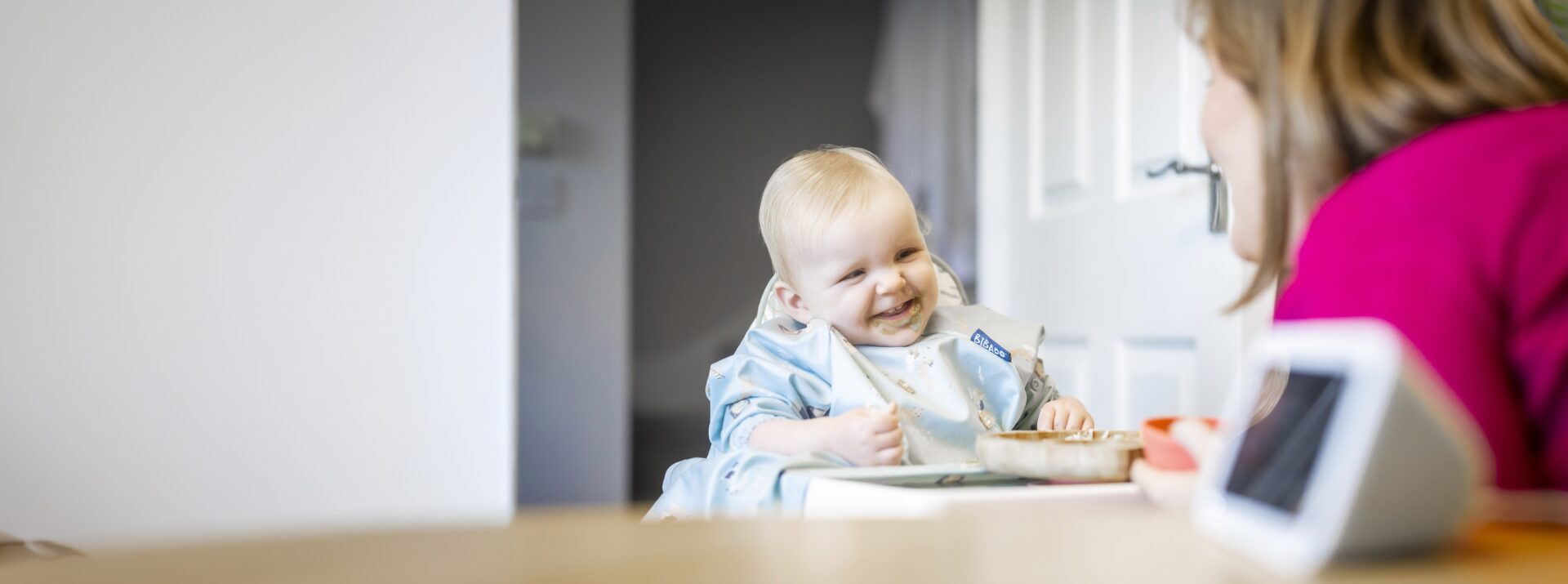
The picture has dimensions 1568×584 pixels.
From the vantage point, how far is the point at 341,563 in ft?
0.94

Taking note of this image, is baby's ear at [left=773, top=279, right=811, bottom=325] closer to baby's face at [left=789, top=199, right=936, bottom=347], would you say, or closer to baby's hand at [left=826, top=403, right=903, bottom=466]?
baby's face at [left=789, top=199, right=936, bottom=347]

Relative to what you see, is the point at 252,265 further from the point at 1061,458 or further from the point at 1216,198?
the point at 1061,458

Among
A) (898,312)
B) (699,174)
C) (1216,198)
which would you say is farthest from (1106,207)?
(699,174)

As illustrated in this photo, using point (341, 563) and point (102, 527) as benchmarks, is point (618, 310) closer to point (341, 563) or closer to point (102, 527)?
point (102, 527)

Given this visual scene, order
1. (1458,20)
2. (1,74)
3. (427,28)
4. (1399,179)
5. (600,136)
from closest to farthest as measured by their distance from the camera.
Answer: (1399,179) < (1458,20) < (1,74) < (427,28) < (600,136)

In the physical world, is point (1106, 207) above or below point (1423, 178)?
above

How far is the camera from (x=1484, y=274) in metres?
0.53

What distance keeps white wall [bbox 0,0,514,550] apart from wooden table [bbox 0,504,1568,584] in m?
1.75

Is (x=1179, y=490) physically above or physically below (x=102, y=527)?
above

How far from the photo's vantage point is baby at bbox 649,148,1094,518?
1.24m

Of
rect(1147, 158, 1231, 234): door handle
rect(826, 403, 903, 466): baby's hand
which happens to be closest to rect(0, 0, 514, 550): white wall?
rect(826, 403, 903, 466): baby's hand

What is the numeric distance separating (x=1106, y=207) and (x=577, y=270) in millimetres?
1620

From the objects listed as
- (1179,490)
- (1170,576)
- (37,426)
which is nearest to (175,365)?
(37,426)

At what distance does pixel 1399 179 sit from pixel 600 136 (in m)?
2.78
